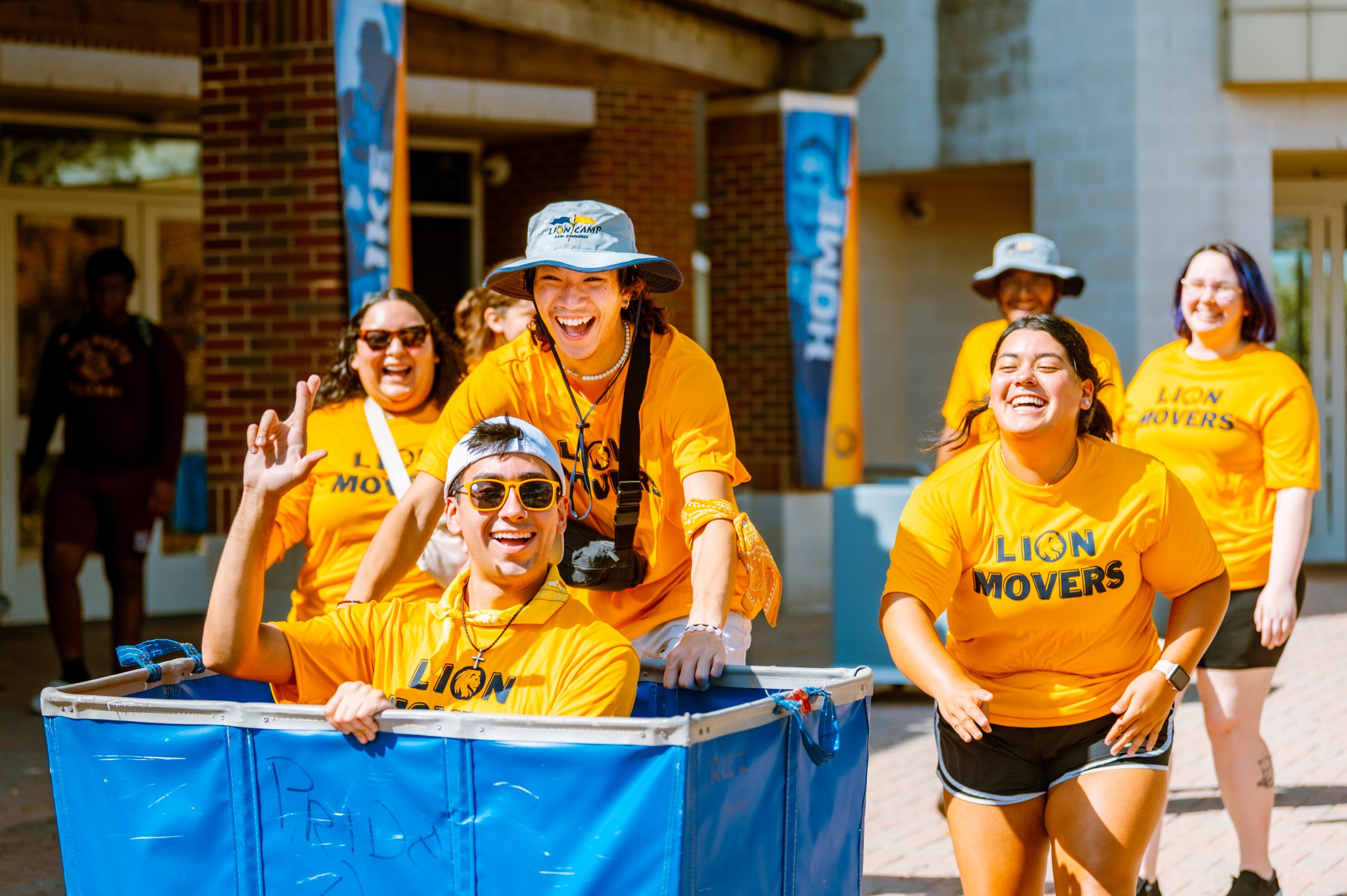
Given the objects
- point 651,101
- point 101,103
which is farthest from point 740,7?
point 101,103

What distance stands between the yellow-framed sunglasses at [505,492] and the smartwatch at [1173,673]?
1359 mm

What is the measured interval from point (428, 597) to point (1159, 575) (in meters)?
2.01

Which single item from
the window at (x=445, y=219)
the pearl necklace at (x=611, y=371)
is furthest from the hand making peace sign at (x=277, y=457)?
the window at (x=445, y=219)

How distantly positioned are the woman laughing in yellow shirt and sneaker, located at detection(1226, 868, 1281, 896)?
154 cm

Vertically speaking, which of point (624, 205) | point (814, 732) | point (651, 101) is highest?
point (651, 101)

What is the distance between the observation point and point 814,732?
2.97 meters

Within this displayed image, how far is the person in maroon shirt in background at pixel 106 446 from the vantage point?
25.9 ft

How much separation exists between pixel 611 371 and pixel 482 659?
0.87 metres

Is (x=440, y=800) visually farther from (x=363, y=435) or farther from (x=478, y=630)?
(x=363, y=435)

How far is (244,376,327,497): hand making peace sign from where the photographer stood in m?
2.98

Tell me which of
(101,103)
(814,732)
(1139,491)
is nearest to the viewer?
(814,732)

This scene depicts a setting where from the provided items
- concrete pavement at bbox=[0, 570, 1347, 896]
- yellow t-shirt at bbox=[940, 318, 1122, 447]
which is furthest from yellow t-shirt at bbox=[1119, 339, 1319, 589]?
concrete pavement at bbox=[0, 570, 1347, 896]

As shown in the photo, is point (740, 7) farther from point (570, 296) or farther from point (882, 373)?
point (570, 296)

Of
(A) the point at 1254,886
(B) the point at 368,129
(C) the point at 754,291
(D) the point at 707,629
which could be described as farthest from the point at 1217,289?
(C) the point at 754,291
